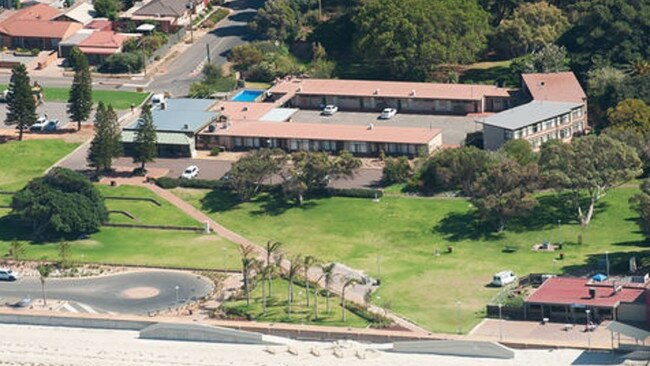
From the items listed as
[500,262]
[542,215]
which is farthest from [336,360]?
[542,215]

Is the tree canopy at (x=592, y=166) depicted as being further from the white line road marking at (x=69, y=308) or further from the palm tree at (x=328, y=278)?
the white line road marking at (x=69, y=308)

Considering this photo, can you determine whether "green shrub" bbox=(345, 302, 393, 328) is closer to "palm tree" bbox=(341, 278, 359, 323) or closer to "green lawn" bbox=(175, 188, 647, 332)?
"palm tree" bbox=(341, 278, 359, 323)

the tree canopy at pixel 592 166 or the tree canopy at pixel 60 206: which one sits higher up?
the tree canopy at pixel 592 166

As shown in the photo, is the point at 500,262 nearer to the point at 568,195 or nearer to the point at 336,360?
the point at 568,195

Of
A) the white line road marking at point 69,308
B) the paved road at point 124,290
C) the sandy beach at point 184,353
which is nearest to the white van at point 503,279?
the sandy beach at point 184,353

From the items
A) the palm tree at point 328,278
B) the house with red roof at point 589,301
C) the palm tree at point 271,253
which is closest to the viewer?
the house with red roof at point 589,301

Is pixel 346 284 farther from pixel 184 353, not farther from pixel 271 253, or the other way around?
pixel 184 353

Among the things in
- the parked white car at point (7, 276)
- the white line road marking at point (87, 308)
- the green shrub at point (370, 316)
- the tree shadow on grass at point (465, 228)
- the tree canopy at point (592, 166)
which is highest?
the tree canopy at point (592, 166)
